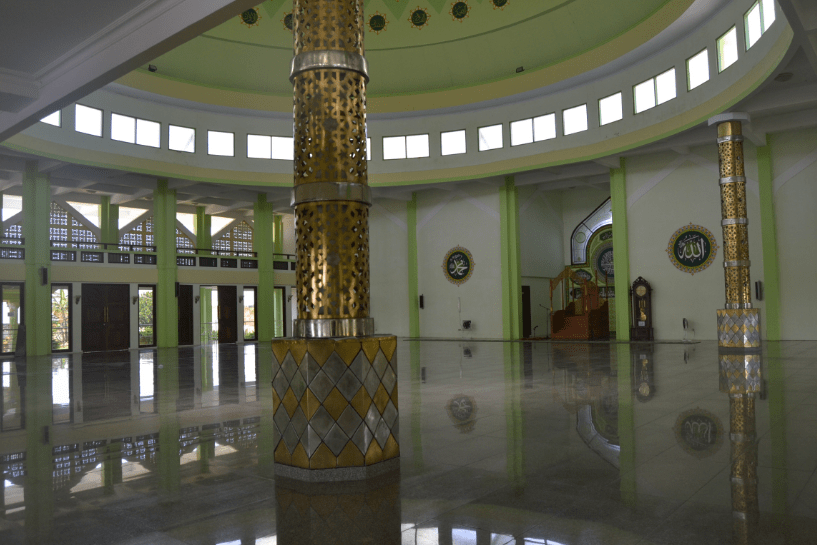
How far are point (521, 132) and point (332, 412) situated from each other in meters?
18.2

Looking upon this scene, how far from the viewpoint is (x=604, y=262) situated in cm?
2330

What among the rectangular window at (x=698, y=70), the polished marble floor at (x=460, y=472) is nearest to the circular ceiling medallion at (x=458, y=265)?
the rectangular window at (x=698, y=70)

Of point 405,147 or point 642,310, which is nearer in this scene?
point 642,310

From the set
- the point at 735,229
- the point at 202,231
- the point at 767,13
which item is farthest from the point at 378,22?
the point at 735,229

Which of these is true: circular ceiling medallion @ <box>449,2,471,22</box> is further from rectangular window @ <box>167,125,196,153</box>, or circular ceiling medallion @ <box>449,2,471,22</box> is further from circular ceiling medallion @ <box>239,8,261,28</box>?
rectangular window @ <box>167,125,196,153</box>

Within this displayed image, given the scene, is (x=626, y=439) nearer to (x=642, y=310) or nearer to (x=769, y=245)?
(x=769, y=245)

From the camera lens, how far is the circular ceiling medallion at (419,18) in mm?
20672

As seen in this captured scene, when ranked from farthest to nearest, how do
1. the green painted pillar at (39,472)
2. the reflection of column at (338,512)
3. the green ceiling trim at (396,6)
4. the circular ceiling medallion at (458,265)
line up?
1. the circular ceiling medallion at (458,265)
2. the green ceiling trim at (396,6)
3. the green painted pillar at (39,472)
4. the reflection of column at (338,512)

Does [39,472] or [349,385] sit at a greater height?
[349,385]

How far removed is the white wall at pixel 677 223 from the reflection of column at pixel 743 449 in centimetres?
898

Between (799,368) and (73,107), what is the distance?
18.5 metres

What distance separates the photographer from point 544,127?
2006 cm

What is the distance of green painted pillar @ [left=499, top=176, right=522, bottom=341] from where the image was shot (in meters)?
21.0

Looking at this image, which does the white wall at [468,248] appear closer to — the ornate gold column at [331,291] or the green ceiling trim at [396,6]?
the green ceiling trim at [396,6]
